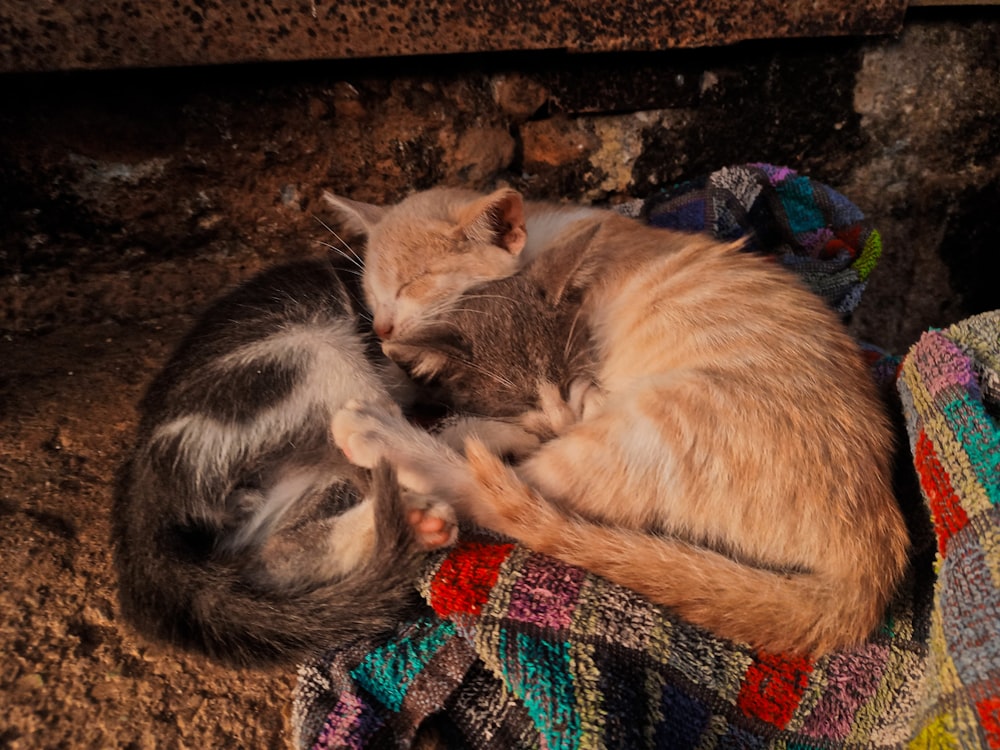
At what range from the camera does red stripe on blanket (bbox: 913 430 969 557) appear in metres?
1.06

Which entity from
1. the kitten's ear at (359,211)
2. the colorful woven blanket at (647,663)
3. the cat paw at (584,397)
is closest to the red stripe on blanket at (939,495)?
the colorful woven blanket at (647,663)

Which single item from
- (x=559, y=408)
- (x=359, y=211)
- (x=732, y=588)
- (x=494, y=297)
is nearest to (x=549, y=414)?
(x=559, y=408)

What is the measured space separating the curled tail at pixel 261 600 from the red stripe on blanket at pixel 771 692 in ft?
2.03

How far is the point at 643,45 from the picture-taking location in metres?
2.09

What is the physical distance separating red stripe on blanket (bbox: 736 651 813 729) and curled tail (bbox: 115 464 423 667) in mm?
618

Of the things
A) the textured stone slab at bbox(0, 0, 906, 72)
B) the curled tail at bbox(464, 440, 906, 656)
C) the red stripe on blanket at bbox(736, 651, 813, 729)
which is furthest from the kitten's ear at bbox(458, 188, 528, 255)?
the red stripe on blanket at bbox(736, 651, 813, 729)

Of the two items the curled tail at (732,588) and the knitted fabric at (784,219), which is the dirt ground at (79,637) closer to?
the curled tail at (732,588)

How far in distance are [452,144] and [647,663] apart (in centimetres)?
173

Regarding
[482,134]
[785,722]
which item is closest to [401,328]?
[482,134]

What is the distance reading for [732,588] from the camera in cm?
109

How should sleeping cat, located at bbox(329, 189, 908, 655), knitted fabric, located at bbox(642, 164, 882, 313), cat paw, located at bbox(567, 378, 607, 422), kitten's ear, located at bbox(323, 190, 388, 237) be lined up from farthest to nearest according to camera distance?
knitted fabric, located at bbox(642, 164, 882, 313) → kitten's ear, located at bbox(323, 190, 388, 237) → cat paw, located at bbox(567, 378, 607, 422) → sleeping cat, located at bbox(329, 189, 908, 655)

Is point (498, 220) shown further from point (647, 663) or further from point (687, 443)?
point (647, 663)

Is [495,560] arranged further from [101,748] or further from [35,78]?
[35,78]

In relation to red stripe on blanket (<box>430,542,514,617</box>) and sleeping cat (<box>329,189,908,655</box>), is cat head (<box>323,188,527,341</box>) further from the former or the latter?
red stripe on blanket (<box>430,542,514,617</box>)
